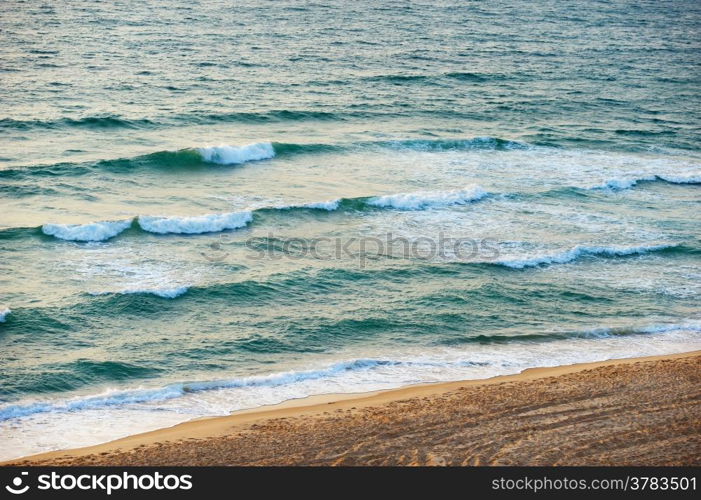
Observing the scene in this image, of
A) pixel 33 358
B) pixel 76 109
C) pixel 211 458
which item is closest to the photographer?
pixel 211 458

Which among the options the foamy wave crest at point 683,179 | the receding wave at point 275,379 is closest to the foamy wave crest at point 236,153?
the foamy wave crest at point 683,179

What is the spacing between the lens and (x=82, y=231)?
20.5m

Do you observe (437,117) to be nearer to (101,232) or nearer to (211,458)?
(101,232)

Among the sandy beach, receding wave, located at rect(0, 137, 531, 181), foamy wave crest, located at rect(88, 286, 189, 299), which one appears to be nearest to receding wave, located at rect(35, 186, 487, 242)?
foamy wave crest, located at rect(88, 286, 189, 299)

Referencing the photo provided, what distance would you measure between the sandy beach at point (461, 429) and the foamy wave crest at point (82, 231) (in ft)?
29.7

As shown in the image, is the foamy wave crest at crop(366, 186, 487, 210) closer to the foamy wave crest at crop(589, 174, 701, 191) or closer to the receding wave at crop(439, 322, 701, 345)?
the foamy wave crest at crop(589, 174, 701, 191)

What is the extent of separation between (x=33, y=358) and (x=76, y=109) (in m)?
18.0

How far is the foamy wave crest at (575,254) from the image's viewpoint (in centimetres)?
2009

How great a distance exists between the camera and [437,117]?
33.3 m

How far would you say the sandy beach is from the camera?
36.9 ft

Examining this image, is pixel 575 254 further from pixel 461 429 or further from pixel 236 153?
pixel 236 153

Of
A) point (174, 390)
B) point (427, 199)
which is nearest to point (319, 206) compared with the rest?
point (427, 199)

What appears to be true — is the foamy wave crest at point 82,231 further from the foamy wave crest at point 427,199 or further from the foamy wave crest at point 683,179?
the foamy wave crest at point 683,179
